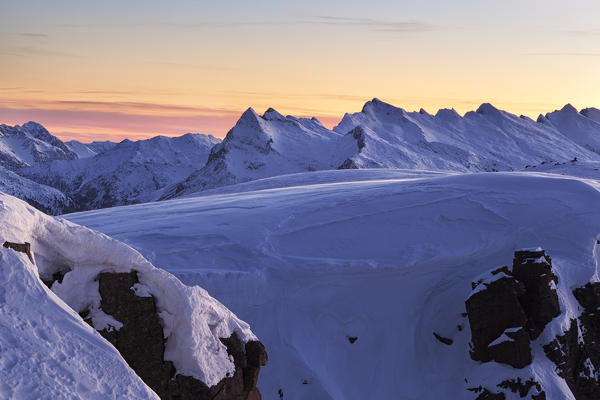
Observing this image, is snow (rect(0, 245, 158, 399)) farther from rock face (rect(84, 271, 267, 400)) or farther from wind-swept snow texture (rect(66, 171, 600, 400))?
wind-swept snow texture (rect(66, 171, 600, 400))

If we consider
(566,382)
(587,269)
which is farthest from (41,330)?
(587,269)

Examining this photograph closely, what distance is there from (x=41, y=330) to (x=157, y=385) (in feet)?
8.45

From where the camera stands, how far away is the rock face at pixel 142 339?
8.38 metres

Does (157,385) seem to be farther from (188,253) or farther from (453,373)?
(188,253)

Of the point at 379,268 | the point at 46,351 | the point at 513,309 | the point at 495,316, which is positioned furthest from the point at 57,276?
the point at 379,268

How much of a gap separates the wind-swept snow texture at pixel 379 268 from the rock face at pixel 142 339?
774 cm

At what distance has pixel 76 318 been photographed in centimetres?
694

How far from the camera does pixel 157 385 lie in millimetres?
8445

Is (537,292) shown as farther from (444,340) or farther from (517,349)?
(444,340)

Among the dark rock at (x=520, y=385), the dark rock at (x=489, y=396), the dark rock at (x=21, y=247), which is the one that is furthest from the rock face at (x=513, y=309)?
the dark rock at (x=21, y=247)

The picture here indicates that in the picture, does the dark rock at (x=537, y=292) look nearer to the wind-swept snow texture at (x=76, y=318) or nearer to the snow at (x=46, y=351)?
the wind-swept snow texture at (x=76, y=318)

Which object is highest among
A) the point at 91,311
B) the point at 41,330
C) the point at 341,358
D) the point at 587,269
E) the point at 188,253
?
the point at 41,330

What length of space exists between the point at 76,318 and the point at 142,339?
1.70m

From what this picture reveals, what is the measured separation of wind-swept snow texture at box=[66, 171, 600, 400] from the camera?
1656cm
